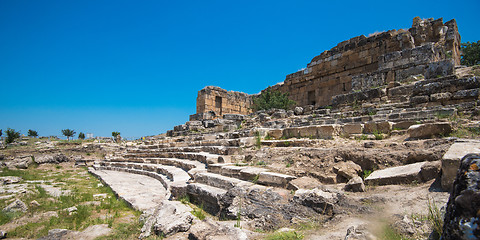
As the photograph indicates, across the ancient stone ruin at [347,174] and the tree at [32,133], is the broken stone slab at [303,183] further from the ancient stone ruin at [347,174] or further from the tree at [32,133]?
the tree at [32,133]

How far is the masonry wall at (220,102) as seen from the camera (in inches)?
712

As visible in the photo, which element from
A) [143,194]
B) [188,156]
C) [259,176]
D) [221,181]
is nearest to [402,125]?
[259,176]

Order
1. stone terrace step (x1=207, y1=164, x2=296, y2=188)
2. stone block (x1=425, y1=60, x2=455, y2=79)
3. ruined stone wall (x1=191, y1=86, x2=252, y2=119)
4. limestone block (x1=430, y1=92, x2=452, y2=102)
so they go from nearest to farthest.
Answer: stone terrace step (x1=207, y1=164, x2=296, y2=188)
limestone block (x1=430, y1=92, x2=452, y2=102)
stone block (x1=425, y1=60, x2=455, y2=79)
ruined stone wall (x1=191, y1=86, x2=252, y2=119)

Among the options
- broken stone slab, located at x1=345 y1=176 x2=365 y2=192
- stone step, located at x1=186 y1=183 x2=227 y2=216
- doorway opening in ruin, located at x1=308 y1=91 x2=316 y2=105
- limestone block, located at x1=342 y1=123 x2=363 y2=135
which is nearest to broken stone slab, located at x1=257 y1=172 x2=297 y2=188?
stone step, located at x1=186 y1=183 x2=227 y2=216

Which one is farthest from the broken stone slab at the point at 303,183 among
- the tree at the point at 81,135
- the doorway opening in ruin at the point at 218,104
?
→ the tree at the point at 81,135

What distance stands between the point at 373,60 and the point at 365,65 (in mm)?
459

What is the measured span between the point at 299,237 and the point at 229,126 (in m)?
10.4

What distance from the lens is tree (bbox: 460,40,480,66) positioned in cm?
2123

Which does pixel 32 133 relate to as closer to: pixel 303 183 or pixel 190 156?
pixel 190 156

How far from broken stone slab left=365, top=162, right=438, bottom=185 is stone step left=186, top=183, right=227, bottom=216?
2.08 meters

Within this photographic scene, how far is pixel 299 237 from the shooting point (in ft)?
7.22

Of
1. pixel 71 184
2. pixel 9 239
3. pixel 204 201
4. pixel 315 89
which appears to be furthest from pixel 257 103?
pixel 9 239

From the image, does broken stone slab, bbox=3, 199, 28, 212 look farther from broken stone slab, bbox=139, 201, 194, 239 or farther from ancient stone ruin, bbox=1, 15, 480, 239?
broken stone slab, bbox=139, 201, 194, 239

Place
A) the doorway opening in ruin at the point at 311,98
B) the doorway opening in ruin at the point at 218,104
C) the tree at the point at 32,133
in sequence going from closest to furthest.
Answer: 1. the doorway opening in ruin at the point at 311,98
2. the doorway opening in ruin at the point at 218,104
3. the tree at the point at 32,133
